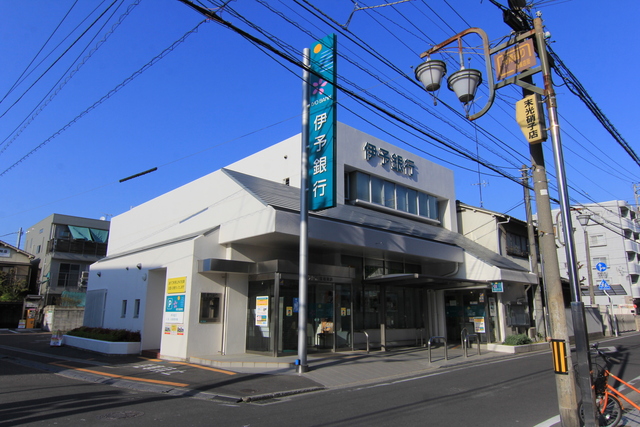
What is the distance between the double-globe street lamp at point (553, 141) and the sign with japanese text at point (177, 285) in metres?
10.3

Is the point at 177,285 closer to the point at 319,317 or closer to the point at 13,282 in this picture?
the point at 319,317

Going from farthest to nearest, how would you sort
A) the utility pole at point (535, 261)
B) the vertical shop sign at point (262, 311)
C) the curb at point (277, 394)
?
the utility pole at point (535, 261) < the vertical shop sign at point (262, 311) < the curb at point (277, 394)

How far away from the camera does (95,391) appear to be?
31.6 ft

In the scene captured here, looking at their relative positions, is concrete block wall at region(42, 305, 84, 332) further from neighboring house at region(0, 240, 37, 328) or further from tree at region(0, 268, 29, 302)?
tree at region(0, 268, 29, 302)

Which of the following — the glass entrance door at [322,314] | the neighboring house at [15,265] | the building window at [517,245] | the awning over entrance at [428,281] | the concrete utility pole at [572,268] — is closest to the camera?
the concrete utility pole at [572,268]

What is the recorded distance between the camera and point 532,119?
7.49m

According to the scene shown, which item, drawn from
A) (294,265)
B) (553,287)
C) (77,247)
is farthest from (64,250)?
(553,287)

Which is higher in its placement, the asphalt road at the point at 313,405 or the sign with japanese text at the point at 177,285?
the sign with japanese text at the point at 177,285

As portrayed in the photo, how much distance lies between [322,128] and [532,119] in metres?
7.07

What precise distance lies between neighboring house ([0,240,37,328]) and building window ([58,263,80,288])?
105 inches

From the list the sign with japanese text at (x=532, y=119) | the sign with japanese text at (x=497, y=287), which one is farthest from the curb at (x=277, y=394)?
the sign with japanese text at (x=497, y=287)

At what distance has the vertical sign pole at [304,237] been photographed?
11.9 meters

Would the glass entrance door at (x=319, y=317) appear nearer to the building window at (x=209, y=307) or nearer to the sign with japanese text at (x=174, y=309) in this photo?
the building window at (x=209, y=307)

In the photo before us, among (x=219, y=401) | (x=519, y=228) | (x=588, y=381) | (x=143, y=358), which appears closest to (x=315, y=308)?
(x=143, y=358)
